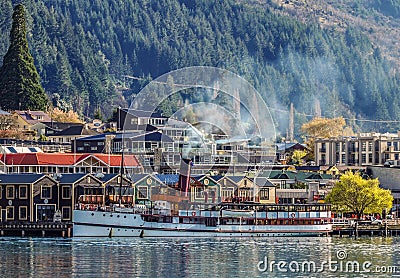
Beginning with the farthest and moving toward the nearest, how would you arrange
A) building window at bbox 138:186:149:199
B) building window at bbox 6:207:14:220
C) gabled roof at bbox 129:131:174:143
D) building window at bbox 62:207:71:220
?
gabled roof at bbox 129:131:174:143, building window at bbox 138:186:149:199, building window at bbox 62:207:71:220, building window at bbox 6:207:14:220

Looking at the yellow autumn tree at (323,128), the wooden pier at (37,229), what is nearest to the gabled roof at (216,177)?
the wooden pier at (37,229)

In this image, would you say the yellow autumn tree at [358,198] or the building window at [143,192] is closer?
the yellow autumn tree at [358,198]

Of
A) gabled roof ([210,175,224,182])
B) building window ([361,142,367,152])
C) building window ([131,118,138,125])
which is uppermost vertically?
building window ([131,118,138,125])

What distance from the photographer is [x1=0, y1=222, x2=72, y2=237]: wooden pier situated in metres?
105

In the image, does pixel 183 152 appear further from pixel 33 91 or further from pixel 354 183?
pixel 33 91

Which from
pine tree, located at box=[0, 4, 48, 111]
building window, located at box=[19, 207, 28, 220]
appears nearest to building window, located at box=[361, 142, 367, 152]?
pine tree, located at box=[0, 4, 48, 111]

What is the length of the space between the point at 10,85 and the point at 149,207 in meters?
68.9

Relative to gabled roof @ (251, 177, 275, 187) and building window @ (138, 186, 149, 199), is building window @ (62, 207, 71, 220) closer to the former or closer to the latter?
building window @ (138, 186, 149, 199)

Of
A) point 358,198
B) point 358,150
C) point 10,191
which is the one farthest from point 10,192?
point 358,150

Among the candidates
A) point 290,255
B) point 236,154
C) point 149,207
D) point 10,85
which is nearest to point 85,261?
point 290,255
